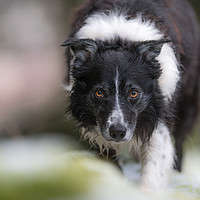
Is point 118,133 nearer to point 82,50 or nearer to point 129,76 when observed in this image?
point 129,76

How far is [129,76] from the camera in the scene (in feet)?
15.1

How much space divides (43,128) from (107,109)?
6.56 metres

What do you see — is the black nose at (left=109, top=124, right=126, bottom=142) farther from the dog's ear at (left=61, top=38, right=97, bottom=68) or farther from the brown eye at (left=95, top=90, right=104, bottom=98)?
the dog's ear at (left=61, top=38, right=97, bottom=68)

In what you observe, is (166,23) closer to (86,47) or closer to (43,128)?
(86,47)

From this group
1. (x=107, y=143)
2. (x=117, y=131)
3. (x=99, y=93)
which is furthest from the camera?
(x=107, y=143)

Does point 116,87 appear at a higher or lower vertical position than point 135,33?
lower

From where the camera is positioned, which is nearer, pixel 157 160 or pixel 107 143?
pixel 157 160

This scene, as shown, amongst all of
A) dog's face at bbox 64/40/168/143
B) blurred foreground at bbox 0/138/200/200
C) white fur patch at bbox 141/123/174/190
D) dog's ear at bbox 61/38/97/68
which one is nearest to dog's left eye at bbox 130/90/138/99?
dog's face at bbox 64/40/168/143

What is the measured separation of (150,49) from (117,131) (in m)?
1.03

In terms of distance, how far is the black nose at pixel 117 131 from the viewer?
4.38m

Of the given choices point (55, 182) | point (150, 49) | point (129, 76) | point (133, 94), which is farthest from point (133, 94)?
point (55, 182)

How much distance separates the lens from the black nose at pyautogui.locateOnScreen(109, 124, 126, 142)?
438 cm

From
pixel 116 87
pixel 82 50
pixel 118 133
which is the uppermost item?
pixel 82 50

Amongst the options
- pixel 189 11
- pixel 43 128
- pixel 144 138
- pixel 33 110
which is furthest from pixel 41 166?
pixel 33 110
